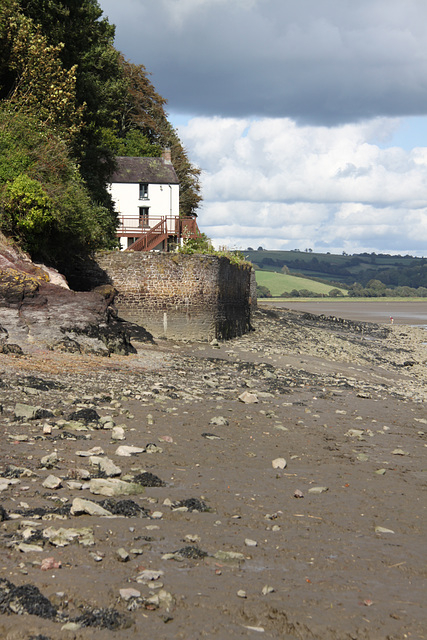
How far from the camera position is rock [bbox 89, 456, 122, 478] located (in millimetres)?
8859

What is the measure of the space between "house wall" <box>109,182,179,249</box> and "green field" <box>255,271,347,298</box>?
11055 centimetres

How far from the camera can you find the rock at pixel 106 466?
886 cm

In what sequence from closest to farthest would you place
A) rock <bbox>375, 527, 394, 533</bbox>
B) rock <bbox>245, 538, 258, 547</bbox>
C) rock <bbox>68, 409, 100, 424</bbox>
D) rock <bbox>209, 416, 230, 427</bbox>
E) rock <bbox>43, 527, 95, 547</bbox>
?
rock <bbox>43, 527, 95, 547</bbox>, rock <bbox>245, 538, 258, 547</bbox>, rock <bbox>375, 527, 394, 533</bbox>, rock <bbox>68, 409, 100, 424</bbox>, rock <bbox>209, 416, 230, 427</bbox>

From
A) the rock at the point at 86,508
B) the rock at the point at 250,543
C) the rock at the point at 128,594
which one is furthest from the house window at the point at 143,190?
the rock at the point at 128,594

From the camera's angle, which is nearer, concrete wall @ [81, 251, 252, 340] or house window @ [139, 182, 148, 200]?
concrete wall @ [81, 251, 252, 340]

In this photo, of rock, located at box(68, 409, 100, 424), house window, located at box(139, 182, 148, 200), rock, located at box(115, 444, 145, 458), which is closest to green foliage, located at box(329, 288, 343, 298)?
house window, located at box(139, 182, 148, 200)

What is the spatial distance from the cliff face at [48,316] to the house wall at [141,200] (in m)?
36.7

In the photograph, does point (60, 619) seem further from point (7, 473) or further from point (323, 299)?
point (323, 299)

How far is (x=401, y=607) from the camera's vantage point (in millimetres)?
5859

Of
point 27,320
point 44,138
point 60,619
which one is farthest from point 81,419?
point 44,138

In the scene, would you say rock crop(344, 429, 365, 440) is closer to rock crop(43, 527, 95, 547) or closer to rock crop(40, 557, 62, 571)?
rock crop(43, 527, 95, 547)

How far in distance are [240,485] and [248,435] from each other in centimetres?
301

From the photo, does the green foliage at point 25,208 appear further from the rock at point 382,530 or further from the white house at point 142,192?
the white house at point 142,192

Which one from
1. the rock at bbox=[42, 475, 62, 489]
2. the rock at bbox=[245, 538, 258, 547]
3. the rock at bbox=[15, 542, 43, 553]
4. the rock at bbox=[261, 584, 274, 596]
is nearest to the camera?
the rock at bbox=[261, 584, 274, 596]
